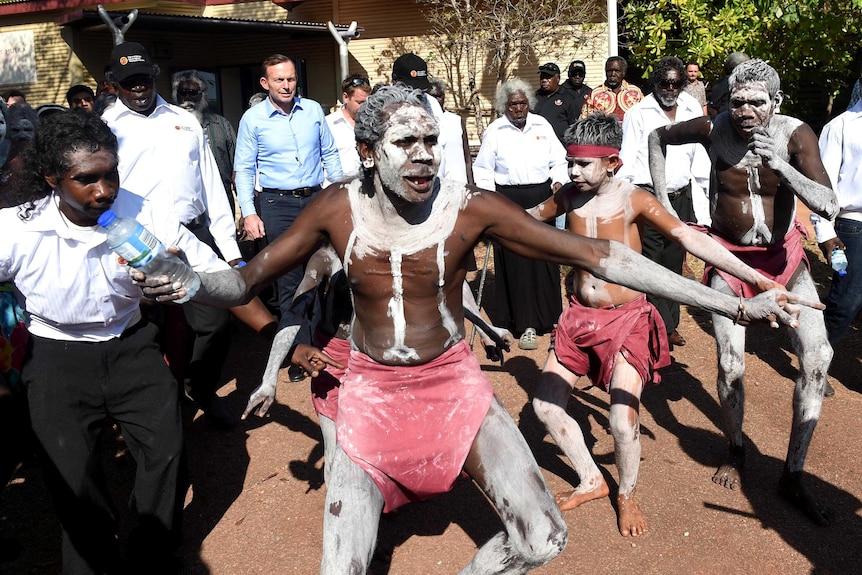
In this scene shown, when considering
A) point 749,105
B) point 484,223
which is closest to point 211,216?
point 484,223

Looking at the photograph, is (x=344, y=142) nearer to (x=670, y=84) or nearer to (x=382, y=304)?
(x=670, y=84)

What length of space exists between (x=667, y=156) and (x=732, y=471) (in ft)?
10.4

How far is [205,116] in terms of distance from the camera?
24.7 feet

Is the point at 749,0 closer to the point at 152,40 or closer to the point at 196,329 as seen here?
the point at 196,329

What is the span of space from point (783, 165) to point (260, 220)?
12.8 feet

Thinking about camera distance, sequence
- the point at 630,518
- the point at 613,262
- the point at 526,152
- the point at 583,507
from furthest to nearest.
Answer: the point at 526,152 < the point at 583,507 < the point at 630,518 < the point at 613,262

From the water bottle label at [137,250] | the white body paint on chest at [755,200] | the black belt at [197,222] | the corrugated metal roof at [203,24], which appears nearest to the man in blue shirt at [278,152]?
the black belt at [197,222]

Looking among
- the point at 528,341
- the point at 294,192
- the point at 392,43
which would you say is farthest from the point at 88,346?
the point at 392,43

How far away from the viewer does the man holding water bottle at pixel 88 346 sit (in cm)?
331

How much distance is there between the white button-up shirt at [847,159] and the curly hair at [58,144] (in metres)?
4.29

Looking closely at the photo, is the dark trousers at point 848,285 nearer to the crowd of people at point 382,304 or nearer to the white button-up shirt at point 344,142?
the crowd of people at point 382,304

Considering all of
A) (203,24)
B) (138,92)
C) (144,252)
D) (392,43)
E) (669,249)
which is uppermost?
(203,24)

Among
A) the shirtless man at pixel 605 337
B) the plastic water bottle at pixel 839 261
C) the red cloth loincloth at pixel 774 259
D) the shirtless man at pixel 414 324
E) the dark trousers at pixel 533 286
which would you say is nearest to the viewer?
the shirtless man at pixel 414 324

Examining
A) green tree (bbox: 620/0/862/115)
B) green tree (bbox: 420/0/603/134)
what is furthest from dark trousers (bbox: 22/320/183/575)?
green tree (bbox: 420/0/603/134)
